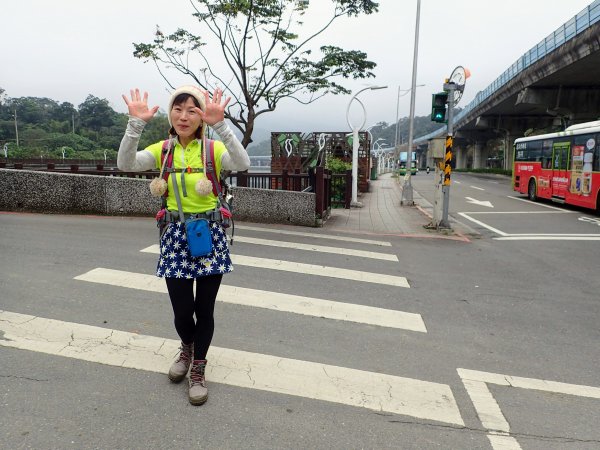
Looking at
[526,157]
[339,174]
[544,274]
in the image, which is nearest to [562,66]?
[526,157]

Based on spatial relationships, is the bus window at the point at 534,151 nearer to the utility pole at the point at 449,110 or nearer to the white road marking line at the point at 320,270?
the utility pole at the point at 449,110

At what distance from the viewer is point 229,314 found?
4.61 meters

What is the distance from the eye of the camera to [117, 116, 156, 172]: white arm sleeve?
2861 millimetres

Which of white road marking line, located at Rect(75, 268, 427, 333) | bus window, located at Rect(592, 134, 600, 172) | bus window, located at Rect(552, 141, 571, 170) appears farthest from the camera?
bus window, located at Rect(552, 141, 571, 170)

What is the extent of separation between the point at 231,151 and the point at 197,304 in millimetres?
1047

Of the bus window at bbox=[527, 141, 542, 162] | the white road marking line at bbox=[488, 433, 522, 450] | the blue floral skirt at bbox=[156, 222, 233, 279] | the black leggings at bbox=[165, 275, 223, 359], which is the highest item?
the bus window at bbox=[527, 141, 542, 162]

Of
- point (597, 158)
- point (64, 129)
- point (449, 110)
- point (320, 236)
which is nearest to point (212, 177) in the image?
point (320, 236)

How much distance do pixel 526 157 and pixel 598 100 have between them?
1144 centimetres

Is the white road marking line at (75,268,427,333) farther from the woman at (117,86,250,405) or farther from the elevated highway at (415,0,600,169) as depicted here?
the elevated highway at (415,0,600,169)

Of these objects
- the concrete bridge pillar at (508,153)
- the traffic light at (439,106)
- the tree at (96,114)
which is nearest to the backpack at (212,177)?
the traffic light at (439,106)

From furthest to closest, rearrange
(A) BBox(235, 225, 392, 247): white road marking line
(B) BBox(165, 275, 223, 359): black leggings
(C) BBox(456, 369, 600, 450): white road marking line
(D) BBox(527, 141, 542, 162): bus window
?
1. (D) BBox(527, 141, 542, 162): bus window
2. (A) BBox(235, 225, 392, 247): white road marking line
3. (B) BBox(165, 275, 223, 359): black leggings
4. (C) BBox(456, 369, 600, 450): white road marking line

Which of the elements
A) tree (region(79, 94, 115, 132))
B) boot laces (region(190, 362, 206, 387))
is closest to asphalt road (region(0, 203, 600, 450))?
boot laces (region(190, 362, 206, 387))

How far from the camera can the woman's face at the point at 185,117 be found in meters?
2.89

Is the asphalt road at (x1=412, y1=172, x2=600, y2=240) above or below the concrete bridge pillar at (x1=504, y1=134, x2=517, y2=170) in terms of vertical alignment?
below
